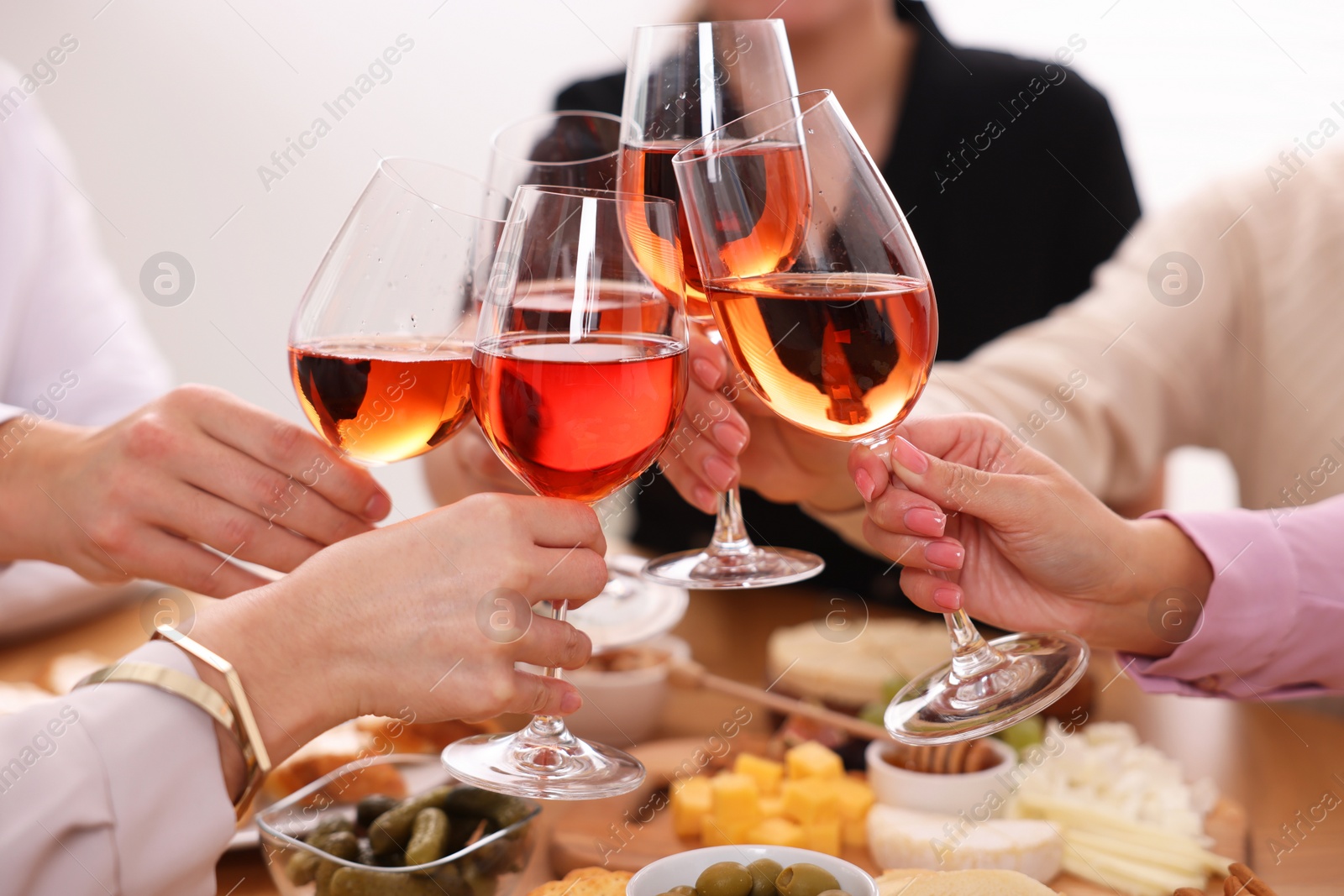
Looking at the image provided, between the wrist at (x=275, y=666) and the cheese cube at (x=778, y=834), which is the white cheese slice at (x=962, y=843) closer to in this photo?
the cheese cube at (x=778, y=834)

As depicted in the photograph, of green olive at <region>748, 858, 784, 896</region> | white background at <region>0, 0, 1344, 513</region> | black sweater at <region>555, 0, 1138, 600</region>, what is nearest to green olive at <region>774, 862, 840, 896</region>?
green olive at <region>748, 858, 784, 896</region>

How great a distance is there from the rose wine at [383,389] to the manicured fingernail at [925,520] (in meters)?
0.37

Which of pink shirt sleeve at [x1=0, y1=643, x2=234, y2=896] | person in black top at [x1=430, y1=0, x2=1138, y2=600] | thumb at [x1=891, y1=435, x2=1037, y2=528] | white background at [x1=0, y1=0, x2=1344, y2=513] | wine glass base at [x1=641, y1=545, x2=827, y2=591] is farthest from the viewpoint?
white background at [x1=0, y1=0, x2=1344, y2=513]

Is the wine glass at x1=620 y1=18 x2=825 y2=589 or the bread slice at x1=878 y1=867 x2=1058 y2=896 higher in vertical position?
the wine glass at x1=620 y1=18 x2=825 y2=589

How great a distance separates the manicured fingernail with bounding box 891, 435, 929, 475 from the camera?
0.85 m

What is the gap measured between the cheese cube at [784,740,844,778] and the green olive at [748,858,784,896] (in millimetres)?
269

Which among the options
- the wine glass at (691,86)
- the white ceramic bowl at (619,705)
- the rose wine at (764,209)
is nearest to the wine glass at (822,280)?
the rose wine at (764,209)

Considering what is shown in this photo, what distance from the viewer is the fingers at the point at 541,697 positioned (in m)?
0.82

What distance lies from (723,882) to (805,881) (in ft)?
0.21

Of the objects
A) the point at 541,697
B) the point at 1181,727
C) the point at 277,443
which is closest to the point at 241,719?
the point at 541,697

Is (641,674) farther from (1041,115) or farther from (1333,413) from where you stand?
(1041,115)

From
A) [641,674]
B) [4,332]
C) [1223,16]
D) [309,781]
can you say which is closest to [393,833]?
[309,781]

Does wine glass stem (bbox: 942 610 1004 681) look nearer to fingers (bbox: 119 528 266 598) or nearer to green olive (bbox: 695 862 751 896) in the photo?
green olive (bbox: 695 862 751 896)

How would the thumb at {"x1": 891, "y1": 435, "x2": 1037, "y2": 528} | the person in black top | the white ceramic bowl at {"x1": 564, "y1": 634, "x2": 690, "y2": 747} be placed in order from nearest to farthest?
1. the thumb at {"x1": 891, "y1": 435, "x2": 1037, "y2": 528}
2. the white ceramic bowl at {"x1": 564, "y1": 634, "x2": 690, "y2": 747}
3. the person in black top
